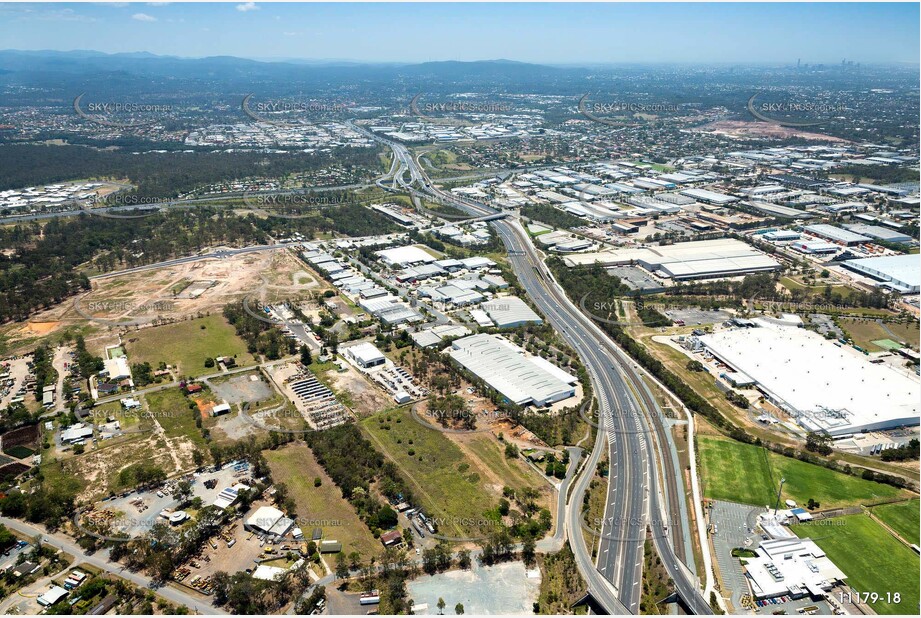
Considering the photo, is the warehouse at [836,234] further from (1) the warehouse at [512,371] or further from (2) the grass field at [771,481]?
(1) the warehouse at [512,371]

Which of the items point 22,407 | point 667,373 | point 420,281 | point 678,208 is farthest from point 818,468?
point 678,208

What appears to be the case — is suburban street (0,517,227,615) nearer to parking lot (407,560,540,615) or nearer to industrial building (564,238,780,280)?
parking lot (407,560,540,615)

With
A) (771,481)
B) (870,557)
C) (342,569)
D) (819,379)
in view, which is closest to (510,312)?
(819,379)

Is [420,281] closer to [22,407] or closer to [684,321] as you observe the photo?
[684,321]

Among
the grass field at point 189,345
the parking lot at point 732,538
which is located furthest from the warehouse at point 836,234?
the grass field at point 189,345

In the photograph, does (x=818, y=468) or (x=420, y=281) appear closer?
(x=818, y=468)

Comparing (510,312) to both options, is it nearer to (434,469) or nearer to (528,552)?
(434,469)
